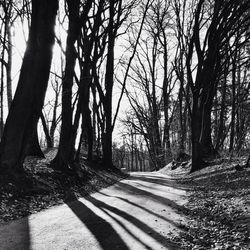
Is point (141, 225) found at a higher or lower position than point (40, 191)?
lower

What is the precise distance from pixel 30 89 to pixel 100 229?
5838 millimetres

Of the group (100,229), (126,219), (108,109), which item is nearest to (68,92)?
(108,109)

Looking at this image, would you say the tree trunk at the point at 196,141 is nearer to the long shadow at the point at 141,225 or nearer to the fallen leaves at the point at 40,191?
the fallen leaves at the point at 40,191

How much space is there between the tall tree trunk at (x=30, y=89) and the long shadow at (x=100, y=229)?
2877mm

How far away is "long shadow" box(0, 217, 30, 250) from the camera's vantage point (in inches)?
215

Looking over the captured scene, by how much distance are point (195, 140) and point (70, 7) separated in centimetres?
1055

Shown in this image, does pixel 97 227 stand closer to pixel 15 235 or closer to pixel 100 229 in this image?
pixel 100 229

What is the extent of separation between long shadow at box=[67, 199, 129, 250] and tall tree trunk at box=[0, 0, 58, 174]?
288 cm

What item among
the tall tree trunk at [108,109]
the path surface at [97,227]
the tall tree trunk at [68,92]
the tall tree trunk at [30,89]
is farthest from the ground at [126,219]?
the tall tree trunk at [108,109]

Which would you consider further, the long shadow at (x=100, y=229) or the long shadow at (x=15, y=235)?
the long shadow at (x=100, y=229)

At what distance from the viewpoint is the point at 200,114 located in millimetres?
20906

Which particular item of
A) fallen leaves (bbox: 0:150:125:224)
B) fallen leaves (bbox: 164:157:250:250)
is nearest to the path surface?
fallen leaves (bbox: 164:157:250:250)

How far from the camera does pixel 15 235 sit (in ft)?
20.0

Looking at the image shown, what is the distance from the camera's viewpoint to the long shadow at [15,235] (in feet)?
17.9
